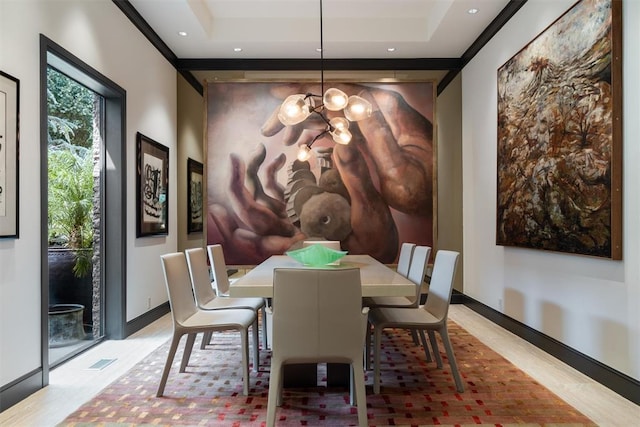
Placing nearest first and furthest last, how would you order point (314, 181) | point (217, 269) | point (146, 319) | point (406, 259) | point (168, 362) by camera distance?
point (168, 362), point (217, 269), point (406, 259), point (146, 319), point (314, 181)

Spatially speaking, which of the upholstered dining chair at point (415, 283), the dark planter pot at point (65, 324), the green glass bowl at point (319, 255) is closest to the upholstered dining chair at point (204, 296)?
the green glass bowl at point (319, 255)

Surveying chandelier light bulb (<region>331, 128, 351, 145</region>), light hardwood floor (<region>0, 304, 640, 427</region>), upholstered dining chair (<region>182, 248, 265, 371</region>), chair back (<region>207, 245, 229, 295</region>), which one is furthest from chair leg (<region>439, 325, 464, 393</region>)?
chair back (<region>207, 245, 229, 295</region>)

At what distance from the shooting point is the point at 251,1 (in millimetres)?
4543

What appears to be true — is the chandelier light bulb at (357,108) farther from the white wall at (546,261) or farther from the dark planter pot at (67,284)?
the dark planter pot at (67,284)

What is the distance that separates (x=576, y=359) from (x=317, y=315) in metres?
2.16

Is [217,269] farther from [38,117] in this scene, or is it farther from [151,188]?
[38,117]

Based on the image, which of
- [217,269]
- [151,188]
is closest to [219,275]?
[217,269]

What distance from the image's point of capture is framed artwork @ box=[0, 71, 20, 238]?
241 cm

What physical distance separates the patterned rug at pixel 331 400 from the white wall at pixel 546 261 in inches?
21.5

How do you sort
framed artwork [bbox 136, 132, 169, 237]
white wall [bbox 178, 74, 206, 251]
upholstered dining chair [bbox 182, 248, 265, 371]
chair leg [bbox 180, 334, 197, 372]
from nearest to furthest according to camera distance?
1. chair leg [bbox 180, 334, 197, 372]
2. upholstered dining chair [bbox 182, 248, 265, 371]
3. framed artwork [bbox 136, 132, 169, 237]
4. white wall [bbox 178, 74, 206, 251]

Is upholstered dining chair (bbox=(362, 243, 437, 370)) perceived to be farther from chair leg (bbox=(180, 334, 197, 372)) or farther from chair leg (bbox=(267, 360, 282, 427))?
chair leg (bbox=(180, 334, 197, 372))

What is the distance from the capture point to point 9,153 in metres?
2.48

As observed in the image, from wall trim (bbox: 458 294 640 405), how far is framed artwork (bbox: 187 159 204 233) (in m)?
3.70

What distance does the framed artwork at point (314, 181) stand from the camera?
5.35 metres
